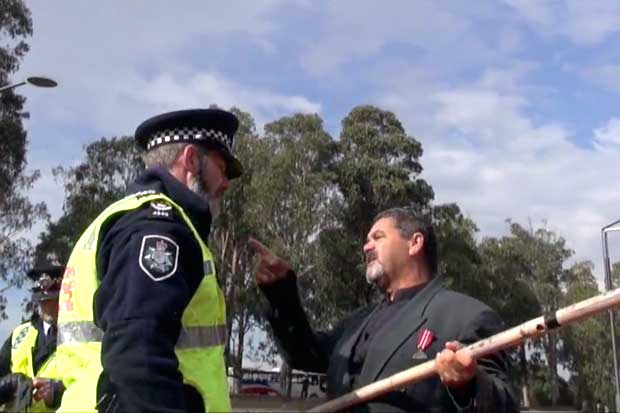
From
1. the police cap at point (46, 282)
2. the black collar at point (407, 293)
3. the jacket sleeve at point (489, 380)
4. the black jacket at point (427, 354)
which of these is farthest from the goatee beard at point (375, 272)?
the police cap at point (46, 282)

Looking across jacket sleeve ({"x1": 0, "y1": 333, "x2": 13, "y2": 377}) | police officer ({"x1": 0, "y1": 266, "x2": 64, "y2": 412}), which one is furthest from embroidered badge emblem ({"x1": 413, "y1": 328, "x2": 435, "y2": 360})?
jacket sleeve ({"x1": 0, "y1": 333, "x2": 13, "y2": 377})

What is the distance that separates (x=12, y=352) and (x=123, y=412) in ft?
15.6

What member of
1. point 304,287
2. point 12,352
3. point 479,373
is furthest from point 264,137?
point 479,373

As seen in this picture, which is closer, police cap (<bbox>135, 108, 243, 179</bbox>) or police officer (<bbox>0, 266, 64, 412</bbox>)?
police cap (<bbox>135, 108, 243, 179</bbox>)

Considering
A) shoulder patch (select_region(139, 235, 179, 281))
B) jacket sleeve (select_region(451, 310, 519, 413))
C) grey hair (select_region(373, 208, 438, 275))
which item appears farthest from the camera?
grey hair (select_region(373, 208, 438, 275))

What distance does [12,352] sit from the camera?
7012mm

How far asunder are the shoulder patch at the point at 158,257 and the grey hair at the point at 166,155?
47 cm

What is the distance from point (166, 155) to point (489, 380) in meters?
1.61

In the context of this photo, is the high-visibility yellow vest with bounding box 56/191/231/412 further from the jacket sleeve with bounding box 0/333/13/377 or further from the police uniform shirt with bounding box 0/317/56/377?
the jacket sleeve with bounding box 0/333/13/377

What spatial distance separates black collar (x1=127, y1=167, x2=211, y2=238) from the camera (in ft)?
9.86

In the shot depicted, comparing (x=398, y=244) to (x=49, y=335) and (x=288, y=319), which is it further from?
(x=49, y=335)

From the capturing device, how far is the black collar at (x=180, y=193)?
3.00m

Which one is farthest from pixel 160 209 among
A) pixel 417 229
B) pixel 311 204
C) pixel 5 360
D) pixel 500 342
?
pixel 311 204

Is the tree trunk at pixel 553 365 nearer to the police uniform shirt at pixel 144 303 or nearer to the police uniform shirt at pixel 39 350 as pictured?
the police uniform shirt at pixel 39 350
